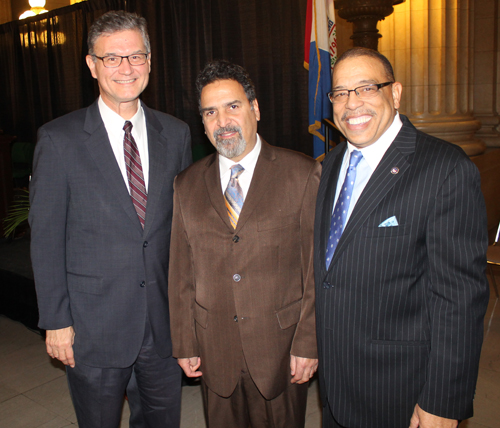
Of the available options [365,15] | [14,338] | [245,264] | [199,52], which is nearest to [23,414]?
[14,338]

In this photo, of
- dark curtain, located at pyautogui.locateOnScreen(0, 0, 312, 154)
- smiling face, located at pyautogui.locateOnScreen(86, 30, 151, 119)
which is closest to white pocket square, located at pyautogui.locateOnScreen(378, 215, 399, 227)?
smiling face, located at pyautogui.locateOnScreen(86, 30, 151, 119)

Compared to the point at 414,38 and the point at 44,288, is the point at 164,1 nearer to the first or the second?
the point at 414,38

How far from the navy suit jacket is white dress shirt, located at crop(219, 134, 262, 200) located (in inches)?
10.6

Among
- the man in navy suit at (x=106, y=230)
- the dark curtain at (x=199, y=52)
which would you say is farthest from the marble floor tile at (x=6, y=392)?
the dark curtain at (x=199, y=52)

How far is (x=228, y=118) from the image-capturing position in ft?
5.77

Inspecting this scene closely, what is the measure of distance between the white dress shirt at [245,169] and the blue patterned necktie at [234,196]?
0.02m

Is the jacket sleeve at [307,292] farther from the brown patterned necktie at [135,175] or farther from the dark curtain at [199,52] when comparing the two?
the dark curtain at [199,52]

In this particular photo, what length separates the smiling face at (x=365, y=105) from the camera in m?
1.50

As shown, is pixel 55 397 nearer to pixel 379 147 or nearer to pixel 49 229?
pixel 49 229

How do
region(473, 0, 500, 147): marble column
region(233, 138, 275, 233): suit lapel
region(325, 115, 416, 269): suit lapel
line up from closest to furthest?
region(325, 115, 416, 269): suit lapel < region(233, 138, 275, 233): suit lapel < region(473, 0, 500, 147): marble column

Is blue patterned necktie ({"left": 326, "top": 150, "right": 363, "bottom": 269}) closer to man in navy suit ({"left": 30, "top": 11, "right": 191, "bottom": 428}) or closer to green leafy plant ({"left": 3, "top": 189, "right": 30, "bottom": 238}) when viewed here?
man in navy suit ({"left": 30, "top": 11, "right": 191, "bottom": 428})

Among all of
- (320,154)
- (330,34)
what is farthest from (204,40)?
(320,154)

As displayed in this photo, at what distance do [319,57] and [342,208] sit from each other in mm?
2783

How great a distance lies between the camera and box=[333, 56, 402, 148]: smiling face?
4.93 feet
